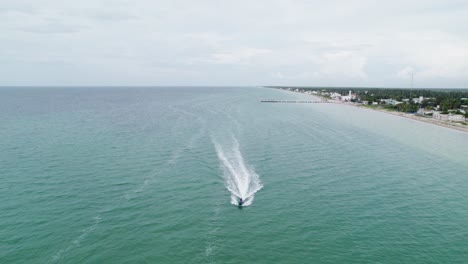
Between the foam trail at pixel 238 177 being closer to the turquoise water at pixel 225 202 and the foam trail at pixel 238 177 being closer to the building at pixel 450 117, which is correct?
the turquoise water at pixel 225 202

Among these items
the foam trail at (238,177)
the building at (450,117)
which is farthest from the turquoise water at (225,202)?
the building at (450,117)

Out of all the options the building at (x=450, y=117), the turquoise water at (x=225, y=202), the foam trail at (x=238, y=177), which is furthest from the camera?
the building at (x=450, y=117)

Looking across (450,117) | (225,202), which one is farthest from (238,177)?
(450,117)

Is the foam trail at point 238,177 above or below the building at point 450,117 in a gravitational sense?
below

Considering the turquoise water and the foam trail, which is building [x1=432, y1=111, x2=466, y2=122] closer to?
the turquoise water

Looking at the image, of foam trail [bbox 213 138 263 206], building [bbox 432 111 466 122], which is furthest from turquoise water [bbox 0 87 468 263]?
building [bbox 432 111 466 122]

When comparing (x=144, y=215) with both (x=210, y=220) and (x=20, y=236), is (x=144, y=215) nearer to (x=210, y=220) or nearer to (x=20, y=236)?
(x=210, y=220)

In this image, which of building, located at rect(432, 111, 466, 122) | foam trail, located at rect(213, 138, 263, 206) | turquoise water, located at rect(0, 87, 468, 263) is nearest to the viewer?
turquoise water, located at rect(0, 87, 468, 263)
